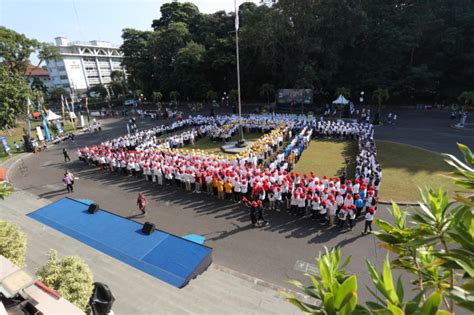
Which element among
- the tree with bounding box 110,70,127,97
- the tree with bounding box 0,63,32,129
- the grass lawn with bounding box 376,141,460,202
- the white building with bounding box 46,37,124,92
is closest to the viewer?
the grass lawn with bounding box 376,141,460,202

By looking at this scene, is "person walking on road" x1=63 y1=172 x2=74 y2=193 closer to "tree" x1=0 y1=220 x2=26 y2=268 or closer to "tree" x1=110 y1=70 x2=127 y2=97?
"tree" x1=0 y1=220 x2=26 y2=268

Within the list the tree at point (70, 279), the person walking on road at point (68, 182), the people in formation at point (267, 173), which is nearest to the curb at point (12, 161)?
the people in formation at point (267, 173)

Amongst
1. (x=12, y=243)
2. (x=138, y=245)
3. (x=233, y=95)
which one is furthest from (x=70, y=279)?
(x=233, y=95)

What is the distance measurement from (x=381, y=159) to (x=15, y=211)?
20.5 metres

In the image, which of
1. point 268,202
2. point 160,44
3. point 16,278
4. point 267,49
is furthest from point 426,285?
point 160,44

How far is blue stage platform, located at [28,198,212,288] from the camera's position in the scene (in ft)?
24.9

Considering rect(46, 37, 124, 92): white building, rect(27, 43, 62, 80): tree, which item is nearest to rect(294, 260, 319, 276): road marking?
rect(27, 43, 62, 80): tree

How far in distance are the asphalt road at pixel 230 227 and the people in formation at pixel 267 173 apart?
1.82ft

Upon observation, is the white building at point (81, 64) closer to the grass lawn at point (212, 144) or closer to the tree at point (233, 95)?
the tree at point (233, 95)

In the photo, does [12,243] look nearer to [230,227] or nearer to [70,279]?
[70,279]

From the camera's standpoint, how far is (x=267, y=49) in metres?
38.8

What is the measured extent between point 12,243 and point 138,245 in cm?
318

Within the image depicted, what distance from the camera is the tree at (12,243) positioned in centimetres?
647

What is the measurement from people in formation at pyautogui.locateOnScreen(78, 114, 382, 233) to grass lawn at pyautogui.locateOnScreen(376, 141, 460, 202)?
1045 mm
